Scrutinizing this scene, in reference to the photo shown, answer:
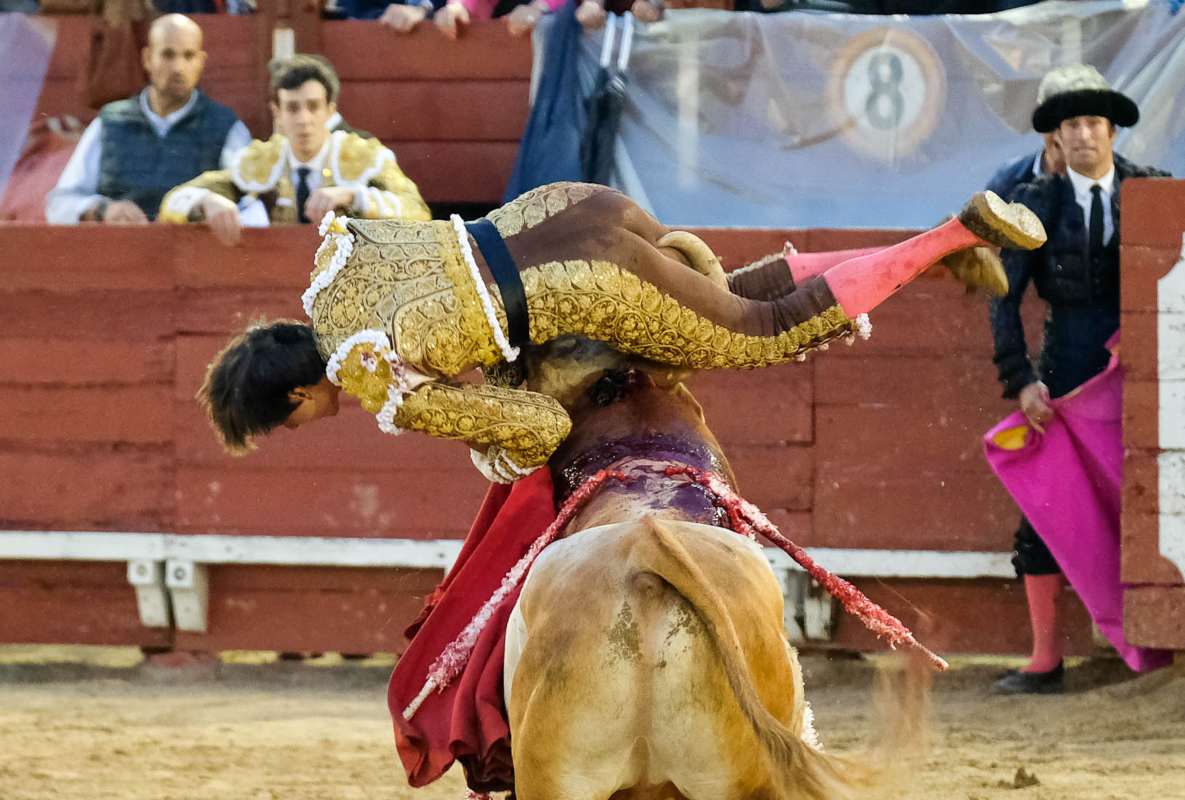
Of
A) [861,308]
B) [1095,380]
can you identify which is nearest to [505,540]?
[861,308]

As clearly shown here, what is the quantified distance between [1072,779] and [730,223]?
2352mm

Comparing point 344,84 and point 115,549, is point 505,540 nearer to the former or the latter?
point 115,549

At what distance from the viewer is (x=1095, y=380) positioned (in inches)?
222

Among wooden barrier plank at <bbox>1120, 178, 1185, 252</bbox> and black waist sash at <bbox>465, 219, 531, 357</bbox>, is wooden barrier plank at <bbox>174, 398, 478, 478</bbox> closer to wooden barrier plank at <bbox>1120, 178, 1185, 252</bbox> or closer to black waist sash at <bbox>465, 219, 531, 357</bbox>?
wooden barrier plank at <bbox>1120, 178, 1185, 252</bbox>

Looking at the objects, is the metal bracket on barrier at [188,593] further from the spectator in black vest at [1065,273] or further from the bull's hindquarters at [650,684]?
the bull's hindquarters at [650,684]

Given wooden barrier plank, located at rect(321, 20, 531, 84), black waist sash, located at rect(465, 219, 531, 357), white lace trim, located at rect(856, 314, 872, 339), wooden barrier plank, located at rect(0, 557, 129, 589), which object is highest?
wooden barrier plank, located at rect(321, 20, 531, 84)

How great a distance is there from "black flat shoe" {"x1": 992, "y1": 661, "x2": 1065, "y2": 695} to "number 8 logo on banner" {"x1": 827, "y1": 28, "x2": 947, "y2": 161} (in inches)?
66.1

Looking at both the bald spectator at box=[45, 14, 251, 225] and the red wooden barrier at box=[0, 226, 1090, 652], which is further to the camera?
the bald spectator at box=[45, 14, 251, 225]

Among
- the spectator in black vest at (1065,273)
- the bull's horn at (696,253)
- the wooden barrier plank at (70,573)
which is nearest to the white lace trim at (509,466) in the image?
the bull's horn at (696,253)

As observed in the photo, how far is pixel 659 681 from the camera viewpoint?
277 centimetres

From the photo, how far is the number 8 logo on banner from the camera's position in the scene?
6320 mm

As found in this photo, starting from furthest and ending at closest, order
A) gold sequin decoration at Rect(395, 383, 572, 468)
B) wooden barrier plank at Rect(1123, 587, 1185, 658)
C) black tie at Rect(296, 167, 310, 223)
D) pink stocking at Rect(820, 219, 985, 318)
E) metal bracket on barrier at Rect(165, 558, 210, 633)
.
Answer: metal bracket on barrier at Rect(165, 558, 210, 633), black tie at Rect(296, 167, 310, 223), wooden barrier plank at Rect(1123, 587, 1185, 658), pink stocking at Rect(820, 219, 985, 318), gold sequin decoration at Rect(395, 383, 572, 468)

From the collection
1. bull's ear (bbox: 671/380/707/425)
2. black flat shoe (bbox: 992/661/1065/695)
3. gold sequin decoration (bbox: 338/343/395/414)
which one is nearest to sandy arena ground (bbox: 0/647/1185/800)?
black flat shoe (bbox: 992/661/1065/695)

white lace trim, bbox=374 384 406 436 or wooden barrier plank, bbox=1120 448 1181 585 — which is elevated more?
white lace trim, bbox=374 384 406 436
